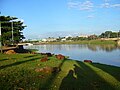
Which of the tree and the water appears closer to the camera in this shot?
the water

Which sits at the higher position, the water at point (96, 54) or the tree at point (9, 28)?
the tree at point (9, 28)

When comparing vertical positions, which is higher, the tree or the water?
the tree

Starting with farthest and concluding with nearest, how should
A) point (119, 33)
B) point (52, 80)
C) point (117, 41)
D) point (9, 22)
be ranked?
point (119, 33), point (117, 41), point (9, 22), point (52, 80)

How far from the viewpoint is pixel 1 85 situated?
1088 cm

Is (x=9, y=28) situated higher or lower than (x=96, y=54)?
higher

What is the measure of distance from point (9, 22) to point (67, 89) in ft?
159

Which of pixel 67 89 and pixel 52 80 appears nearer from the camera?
pixel 67 89

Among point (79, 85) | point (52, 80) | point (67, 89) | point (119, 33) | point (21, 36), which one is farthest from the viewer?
point (119, 33)

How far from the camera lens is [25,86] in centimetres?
1090

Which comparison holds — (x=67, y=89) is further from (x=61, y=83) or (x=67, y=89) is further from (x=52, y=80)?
(x=52, y=80)

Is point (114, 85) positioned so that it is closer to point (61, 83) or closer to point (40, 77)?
point (61, 83)

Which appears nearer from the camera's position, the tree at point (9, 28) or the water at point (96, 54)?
the water at point (96, 54)

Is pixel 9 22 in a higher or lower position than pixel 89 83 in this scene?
higher

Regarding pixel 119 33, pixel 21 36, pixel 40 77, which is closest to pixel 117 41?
pixel 119 33
